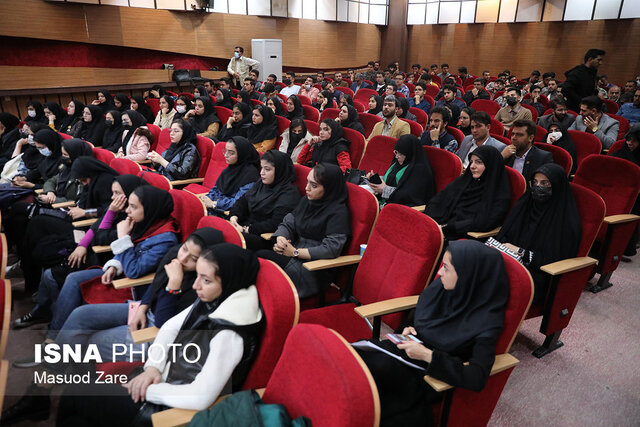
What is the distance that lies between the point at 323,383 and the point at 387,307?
0.80 metres

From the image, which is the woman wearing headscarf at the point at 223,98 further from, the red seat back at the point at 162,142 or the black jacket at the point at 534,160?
the black jacket at the point at 534,160

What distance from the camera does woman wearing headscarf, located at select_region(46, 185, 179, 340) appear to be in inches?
85.5

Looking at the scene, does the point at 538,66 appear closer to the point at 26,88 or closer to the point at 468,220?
the point at 468,220

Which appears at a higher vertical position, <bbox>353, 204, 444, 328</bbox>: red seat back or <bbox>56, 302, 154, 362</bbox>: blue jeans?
<bbox>353, 204, 444, 328</bbox>: red seat back

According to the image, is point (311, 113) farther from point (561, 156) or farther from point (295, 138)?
point (561, 156)

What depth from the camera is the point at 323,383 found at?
1102 millimetres

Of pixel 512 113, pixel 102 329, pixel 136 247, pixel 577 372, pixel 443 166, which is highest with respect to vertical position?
pixel 512 113

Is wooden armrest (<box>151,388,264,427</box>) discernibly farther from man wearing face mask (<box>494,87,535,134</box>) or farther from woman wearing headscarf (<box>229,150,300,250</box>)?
man wearing face mask (<box>494,87,535,134</box>)

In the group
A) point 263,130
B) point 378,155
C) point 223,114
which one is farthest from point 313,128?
point 223,114

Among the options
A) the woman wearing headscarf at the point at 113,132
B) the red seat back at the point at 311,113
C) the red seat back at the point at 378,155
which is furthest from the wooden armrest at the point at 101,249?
the red seat back at the point at 311,113

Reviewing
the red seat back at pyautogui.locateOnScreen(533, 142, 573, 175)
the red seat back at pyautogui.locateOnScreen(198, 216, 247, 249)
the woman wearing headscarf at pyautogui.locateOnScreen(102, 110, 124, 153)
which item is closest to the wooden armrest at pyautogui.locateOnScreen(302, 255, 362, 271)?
the red seat back at pyautogui.locateOnScreen(198, 216, 247, 249)

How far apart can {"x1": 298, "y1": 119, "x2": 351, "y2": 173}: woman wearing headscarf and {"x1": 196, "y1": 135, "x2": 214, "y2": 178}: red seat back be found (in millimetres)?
1034

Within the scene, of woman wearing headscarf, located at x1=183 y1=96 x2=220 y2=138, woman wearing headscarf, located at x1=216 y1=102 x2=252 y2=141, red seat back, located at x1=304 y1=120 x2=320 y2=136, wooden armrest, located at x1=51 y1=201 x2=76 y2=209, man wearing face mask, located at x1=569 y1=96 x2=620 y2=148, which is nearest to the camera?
wooden armrest, located at x1=51 y1=201 x2=76 y2=209

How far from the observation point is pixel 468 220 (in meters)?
2.85
